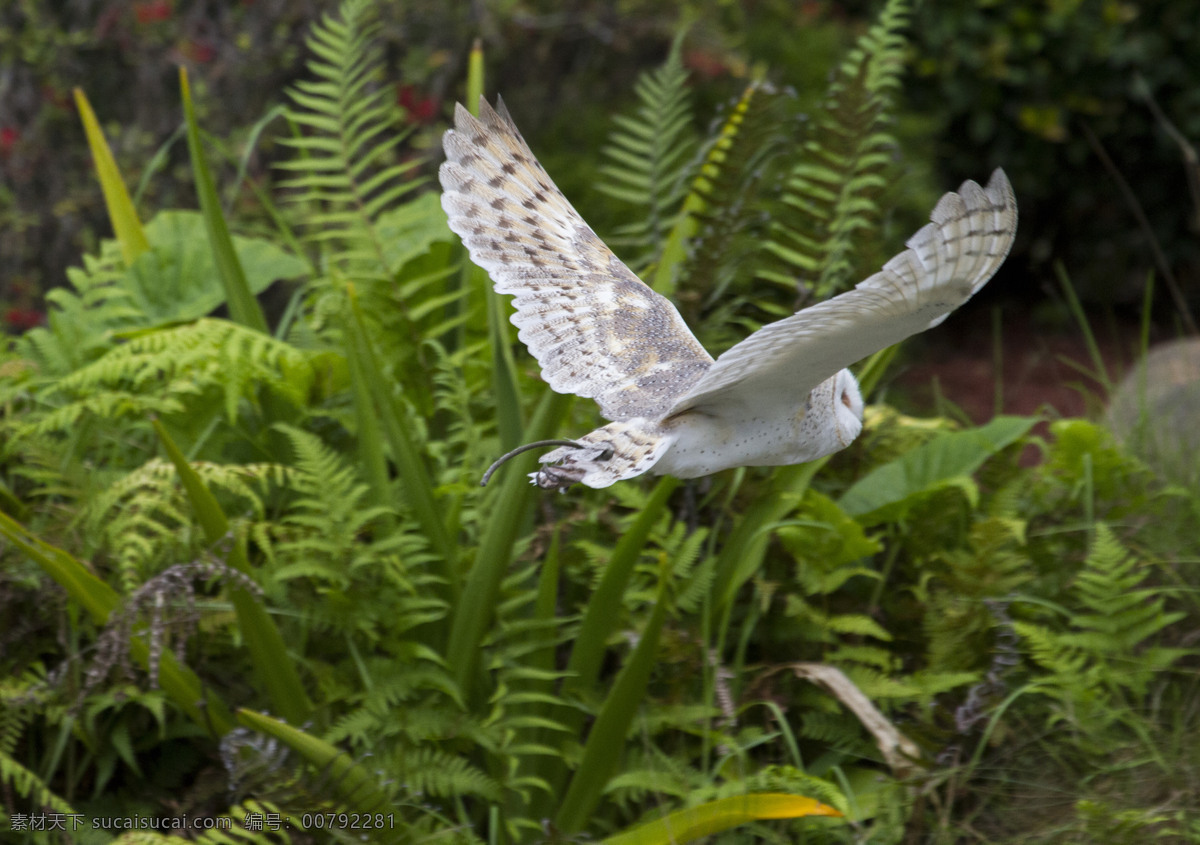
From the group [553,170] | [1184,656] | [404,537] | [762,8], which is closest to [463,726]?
[404,537]

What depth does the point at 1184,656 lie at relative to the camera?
2.74m

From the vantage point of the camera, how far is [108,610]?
220 cm

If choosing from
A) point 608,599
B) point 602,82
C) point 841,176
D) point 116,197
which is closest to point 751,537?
point 608,599

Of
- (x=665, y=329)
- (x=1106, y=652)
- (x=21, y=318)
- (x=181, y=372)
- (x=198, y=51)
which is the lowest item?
(x=1106, y=652)

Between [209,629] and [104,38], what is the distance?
309cm

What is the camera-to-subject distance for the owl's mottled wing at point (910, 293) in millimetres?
1428

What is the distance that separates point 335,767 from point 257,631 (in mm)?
417

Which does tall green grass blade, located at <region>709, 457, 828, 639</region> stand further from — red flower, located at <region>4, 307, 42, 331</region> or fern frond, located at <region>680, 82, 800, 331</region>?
red flower, located at <region>4, 307, 42, 331</region>

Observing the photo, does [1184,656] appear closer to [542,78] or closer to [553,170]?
[553,170]

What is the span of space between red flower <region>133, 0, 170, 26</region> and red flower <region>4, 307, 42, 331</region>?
4.19ft

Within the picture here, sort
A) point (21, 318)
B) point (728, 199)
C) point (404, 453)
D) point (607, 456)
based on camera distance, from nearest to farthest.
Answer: point (607, 456) → point (404, 453) → point (728, 199) → point (21, 318)

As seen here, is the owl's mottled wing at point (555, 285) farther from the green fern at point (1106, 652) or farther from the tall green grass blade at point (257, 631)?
the green fern at point (1106, 652)

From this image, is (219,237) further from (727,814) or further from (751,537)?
(727,814)

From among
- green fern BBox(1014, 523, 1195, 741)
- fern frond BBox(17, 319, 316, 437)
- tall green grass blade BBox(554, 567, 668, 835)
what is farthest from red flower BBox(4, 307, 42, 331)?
green fern BBox(1014, 523, 1195, 741)
